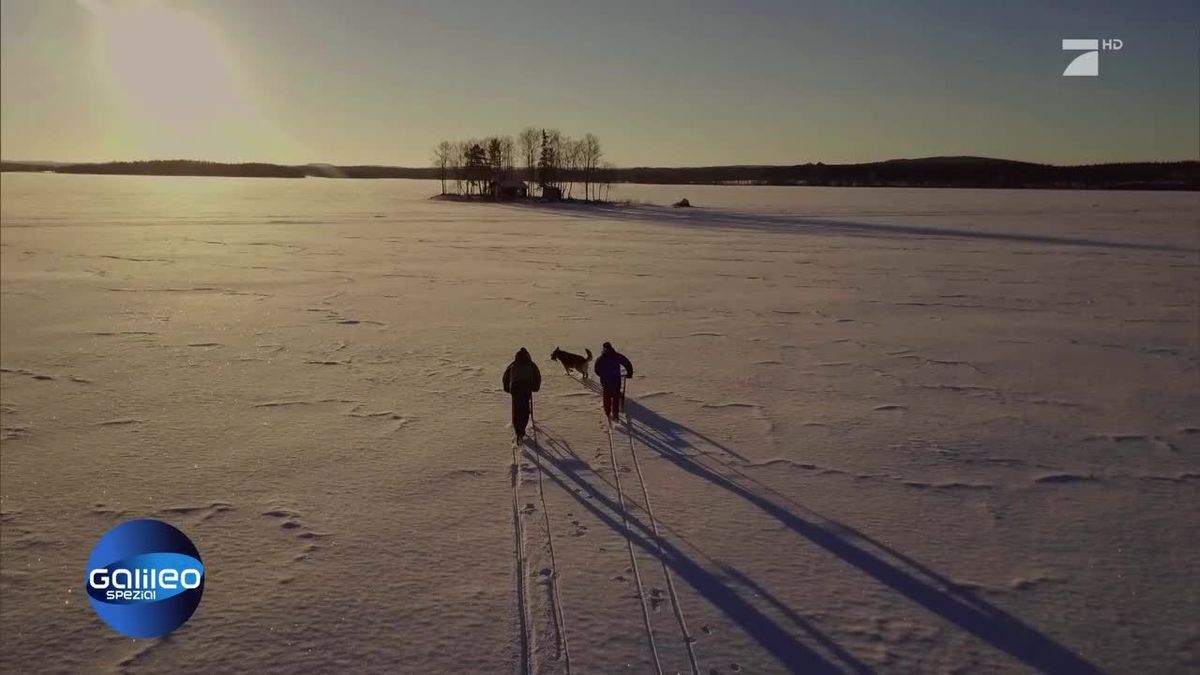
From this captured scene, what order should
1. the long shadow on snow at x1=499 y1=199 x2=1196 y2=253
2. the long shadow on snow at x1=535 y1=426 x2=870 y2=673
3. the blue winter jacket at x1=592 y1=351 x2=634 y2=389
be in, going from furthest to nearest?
the long shadow on snow at x1=499 y1=199 x2=1196 y2=253, the blue winter jacket at x1=592 y1=351 x2=634 y2=389, the long shadow on snow at x1=535 y1=426 x2=870 y2=673

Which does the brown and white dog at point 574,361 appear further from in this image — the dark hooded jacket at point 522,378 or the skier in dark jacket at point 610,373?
the dark hooded jacket at point 522,378

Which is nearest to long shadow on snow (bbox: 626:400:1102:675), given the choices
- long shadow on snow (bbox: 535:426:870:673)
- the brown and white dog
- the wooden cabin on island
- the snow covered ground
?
the snow covered ground

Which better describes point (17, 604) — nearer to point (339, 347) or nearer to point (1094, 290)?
point (339, 347)

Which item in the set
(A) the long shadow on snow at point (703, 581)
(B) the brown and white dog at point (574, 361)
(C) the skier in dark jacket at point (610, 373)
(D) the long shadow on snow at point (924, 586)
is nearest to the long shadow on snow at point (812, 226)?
(B) the brown and white dog at point (574, 361)

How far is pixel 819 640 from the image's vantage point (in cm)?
441

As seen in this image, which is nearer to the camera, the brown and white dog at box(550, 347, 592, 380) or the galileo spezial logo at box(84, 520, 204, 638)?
the galileo spezial logo at box(84, 520, 204, 638)

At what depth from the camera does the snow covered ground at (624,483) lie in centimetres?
446

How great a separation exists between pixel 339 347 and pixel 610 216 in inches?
1654

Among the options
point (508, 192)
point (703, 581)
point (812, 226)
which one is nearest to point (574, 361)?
point (703, 581)

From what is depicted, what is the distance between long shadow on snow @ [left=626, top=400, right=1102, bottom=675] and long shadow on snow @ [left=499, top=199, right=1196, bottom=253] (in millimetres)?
29341

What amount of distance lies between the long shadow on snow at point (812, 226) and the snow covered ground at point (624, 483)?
16105 mm

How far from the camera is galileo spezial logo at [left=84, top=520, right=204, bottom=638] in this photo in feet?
15.3

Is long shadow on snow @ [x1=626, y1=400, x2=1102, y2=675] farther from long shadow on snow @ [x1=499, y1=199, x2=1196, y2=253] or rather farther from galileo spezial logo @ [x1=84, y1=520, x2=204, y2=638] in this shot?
long shadow on snow @ [x1=499, y1=199, x2=1196, y2=253]

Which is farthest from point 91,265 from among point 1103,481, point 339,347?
point 1103,481
